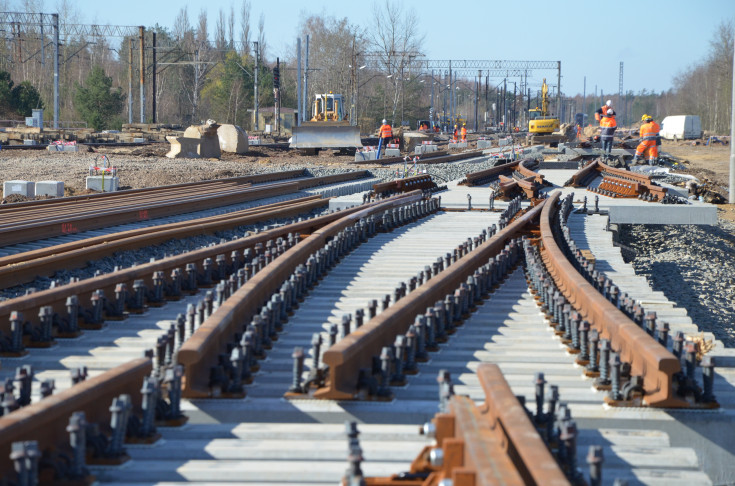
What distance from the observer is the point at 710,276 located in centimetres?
1559

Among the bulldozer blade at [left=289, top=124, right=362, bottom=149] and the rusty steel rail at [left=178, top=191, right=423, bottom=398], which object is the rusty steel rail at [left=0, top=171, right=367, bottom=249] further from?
the bulldozer blade at [left=289, top=124, right=362, bottom=149]

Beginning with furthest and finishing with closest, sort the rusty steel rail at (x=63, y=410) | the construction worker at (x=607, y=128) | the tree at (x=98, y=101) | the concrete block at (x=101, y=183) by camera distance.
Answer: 1. the tree at (x=98, y=101)
2. the construction worker at (x=607, y=128)
3. the concrete block at (x=101, y=183)
4. the rusty steel rail at (x=63, y=410)

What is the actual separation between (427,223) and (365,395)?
9648 millimetres

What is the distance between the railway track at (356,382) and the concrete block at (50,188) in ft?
36.6

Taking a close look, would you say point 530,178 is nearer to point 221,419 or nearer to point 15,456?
point 221,419

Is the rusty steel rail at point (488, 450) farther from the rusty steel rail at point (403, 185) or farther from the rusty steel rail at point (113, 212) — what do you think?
the rusty steel rail at point (403, 185)

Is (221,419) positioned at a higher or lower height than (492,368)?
lower

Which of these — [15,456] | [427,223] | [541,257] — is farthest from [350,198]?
[15,456]

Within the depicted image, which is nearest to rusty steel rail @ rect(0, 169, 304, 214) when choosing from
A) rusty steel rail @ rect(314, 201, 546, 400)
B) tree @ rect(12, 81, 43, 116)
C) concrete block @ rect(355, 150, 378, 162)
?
concrete block @ rect(355, 150, 378, 162)

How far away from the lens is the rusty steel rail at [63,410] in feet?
11.7

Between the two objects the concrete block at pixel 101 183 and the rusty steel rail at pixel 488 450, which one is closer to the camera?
the rusty steel rail at pixel 488 450

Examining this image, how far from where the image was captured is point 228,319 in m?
5.75

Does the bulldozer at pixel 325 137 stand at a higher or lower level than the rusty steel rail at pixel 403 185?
higher

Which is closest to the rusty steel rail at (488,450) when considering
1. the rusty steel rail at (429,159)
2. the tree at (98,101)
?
the rusty steel rail at (429,159)
